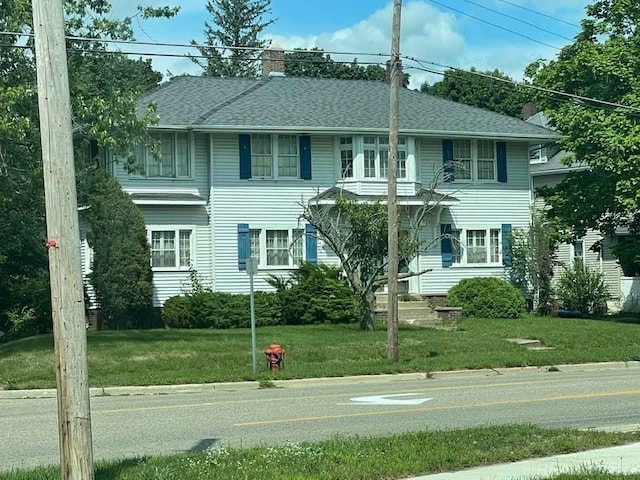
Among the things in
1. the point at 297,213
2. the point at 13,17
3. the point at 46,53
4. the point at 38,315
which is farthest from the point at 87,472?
the point at 297,213

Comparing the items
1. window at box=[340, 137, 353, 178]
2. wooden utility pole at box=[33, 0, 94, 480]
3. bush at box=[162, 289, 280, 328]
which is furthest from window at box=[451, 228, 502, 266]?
wooden utility pole at box=[33, 0, 94, 480]

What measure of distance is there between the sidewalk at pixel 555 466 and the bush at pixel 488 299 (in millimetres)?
23448

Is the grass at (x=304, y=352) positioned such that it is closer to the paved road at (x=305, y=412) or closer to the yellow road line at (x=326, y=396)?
the paved road at (x=305, y=412)

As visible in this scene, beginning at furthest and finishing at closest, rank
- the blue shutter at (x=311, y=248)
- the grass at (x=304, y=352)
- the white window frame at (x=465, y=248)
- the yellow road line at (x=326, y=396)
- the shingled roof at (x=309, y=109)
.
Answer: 1. the white window frame at (x=465, y=248)
2. the blue shutter at (x=311, y=248)
3. the shingled roof at (x=309, y=109)
4. the grass at (x=304, y=352)
5. the yellow road line at (x=326, y=396)

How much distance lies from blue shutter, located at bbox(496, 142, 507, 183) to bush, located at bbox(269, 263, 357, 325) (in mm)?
8763

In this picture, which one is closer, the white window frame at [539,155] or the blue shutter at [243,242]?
the blue shutter at [243,242]

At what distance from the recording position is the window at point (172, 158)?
33031 millimetres

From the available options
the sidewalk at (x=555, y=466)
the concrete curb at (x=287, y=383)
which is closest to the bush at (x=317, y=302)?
the concrete curb at (x=287, y=383)

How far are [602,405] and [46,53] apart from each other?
11.0 metres

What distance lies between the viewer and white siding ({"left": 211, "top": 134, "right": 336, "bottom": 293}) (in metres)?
33.6

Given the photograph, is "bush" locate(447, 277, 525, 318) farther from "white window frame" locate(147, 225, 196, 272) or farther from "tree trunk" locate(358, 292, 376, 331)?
"white window frame" locate(147, 225, 196, 272)

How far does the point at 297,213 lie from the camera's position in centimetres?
3456

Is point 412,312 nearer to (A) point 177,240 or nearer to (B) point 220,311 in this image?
(B) point 220,311

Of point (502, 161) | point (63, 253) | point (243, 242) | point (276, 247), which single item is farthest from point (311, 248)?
point (63, 253)
